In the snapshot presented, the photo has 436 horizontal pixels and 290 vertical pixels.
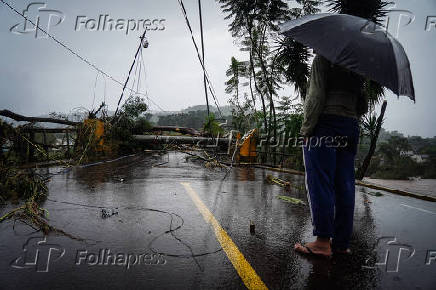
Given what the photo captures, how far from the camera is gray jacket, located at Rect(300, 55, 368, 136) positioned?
8.35 feet

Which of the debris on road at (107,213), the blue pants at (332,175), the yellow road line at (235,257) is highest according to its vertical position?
the blue pants at (332,175)

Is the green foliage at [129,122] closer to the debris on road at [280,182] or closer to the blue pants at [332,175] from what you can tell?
the debris on road at [280,182]

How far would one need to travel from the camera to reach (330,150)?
2547 millimetres

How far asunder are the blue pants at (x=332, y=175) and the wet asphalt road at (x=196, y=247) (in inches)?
12.3

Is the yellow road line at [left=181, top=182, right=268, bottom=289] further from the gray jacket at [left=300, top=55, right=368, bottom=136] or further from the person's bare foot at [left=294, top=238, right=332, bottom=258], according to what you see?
the gray jacket at [left=300, top=55, right=368, bottom=136]

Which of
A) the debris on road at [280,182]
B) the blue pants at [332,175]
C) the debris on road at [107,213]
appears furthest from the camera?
the debris on road at [280,182]

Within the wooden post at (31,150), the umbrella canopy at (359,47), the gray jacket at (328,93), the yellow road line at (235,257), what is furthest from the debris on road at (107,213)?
the wooden post at (31,150)

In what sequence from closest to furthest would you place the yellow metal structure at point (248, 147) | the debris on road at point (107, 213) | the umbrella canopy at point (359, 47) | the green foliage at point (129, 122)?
the umbrella canopy at point (359, 47) < the debris on road at point (107, 213) < the yellow metal structure at point (248, 147) < the green foliage at point (129, 122)

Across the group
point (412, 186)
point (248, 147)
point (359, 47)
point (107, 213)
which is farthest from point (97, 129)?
point (412, 186)

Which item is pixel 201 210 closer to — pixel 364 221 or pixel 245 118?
pixel 364 221

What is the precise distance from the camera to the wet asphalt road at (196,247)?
2.07 m

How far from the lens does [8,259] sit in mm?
2279

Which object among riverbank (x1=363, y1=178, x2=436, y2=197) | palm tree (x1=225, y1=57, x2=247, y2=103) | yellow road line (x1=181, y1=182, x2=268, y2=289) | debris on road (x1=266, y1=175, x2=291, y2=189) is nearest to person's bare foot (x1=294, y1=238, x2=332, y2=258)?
yellow road line (x1=181, y1=182, x2=268, y2=289)

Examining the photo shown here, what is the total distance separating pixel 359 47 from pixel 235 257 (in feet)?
7.29
